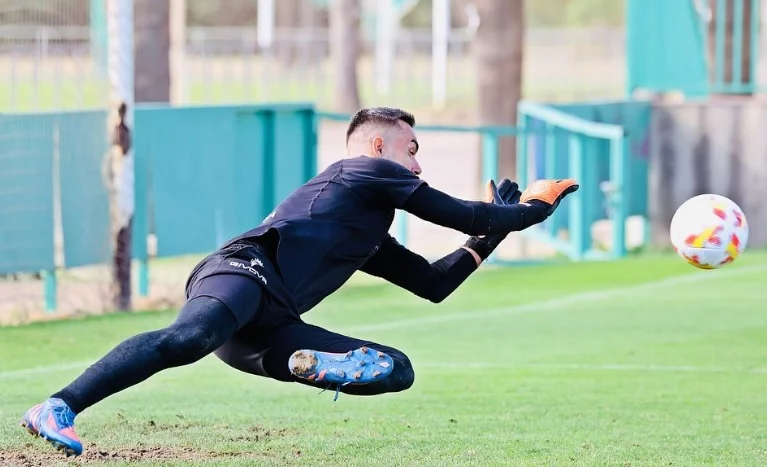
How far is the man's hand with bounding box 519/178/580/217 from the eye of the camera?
236 inches

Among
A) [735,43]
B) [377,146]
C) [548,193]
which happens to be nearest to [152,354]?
[377,146]

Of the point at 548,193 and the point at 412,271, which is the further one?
the point at 412,271

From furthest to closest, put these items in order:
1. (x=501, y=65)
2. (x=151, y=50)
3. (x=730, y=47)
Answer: (x=501, y=65) → (x=730, y=47) → (x=151, y=50)

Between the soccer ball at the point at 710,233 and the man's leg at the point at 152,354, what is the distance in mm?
2609

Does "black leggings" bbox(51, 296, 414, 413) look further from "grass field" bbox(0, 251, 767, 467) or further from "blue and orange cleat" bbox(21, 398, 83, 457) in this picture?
"grass field" bbox(0, 251, 767, 467)

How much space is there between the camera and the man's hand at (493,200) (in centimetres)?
612

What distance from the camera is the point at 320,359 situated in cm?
533

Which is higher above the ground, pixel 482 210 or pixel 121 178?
pixel 482 210

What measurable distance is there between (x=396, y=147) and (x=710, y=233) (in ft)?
6.20

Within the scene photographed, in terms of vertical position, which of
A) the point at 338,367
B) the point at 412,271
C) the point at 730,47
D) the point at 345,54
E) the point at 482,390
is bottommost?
the point at 482,390

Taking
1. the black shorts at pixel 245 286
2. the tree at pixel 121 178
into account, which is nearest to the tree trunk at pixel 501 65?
the tree at pixel 121 178

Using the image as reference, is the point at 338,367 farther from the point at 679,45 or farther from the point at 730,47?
the point at 730,47

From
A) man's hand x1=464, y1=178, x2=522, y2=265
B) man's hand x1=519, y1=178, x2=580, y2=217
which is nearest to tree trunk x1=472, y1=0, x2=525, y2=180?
man's hand x1=464, y1=178, x2=522, y2=265

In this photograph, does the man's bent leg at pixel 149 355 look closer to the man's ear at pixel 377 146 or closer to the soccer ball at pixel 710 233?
the man's ear at pixel 377 146
